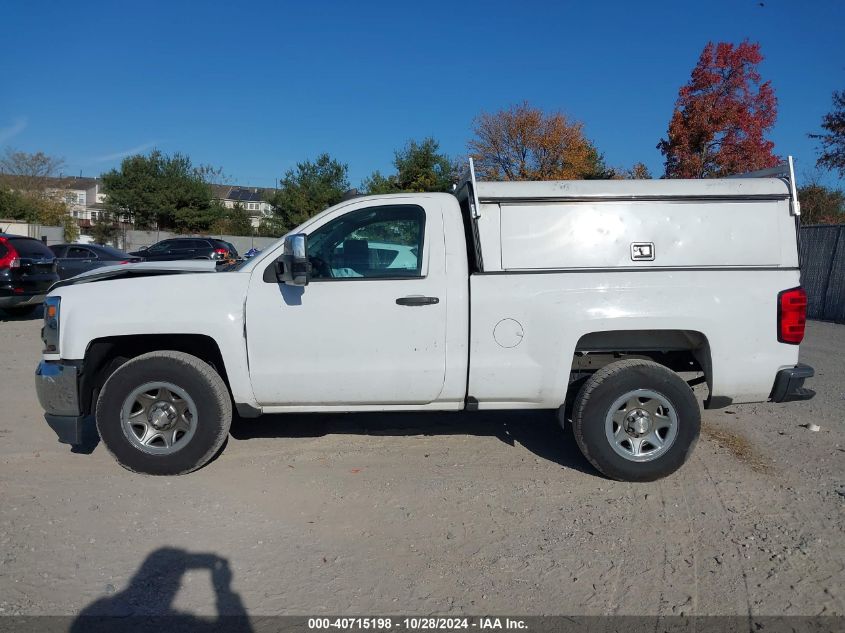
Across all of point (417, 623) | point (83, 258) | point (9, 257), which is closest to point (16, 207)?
point (83, 258)

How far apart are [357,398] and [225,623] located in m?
1.88

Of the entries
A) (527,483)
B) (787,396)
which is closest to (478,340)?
(527,483)

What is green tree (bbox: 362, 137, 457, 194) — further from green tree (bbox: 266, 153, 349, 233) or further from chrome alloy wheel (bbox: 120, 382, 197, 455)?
chrome alloy wheel (bbox: 120, 382, 197, 455)

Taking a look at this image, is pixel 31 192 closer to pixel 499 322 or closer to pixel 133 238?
pixel 133 238

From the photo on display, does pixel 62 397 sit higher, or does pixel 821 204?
pixel 821 204

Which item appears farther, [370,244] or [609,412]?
[370,244]

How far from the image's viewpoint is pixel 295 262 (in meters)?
4.36

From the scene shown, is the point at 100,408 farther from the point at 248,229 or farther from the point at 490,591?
the point at 248,229

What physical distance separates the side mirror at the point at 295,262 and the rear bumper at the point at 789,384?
3365mm

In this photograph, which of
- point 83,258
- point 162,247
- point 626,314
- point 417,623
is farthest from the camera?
point 162,247

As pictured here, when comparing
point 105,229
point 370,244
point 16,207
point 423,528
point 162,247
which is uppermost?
point 16,207

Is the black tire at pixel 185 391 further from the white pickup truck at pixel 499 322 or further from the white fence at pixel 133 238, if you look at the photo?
the white fence at pixel 133 238

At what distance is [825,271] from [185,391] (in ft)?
46.0

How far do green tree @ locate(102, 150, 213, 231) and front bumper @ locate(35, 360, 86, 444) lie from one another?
41.8 m
